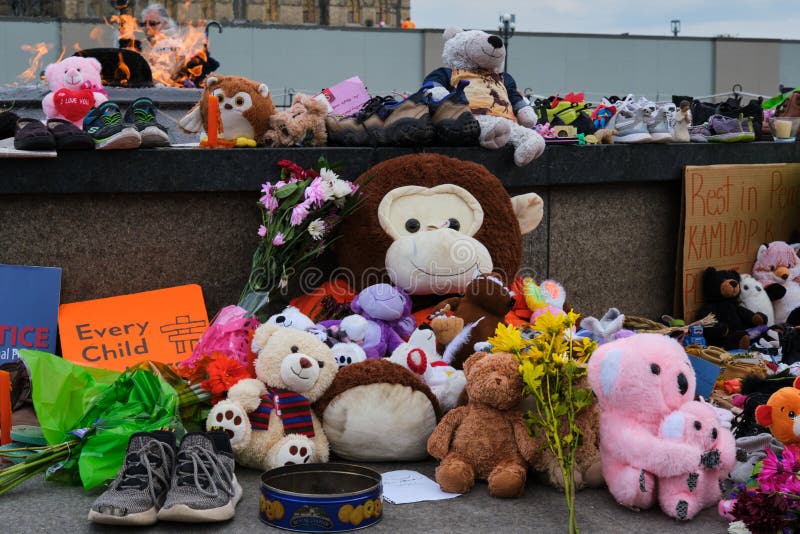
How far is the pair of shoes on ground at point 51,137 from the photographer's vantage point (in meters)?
4.31

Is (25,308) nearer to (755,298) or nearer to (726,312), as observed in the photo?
(726,312)

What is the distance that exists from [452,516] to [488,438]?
34cm

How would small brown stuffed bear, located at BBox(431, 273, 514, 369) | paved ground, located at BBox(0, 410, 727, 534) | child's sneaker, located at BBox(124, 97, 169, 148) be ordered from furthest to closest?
child's sneaker, located at BBox(124, 97, 169, 148), small brown stuffed bear, located at BBox(431, 273, 514, 369), paved ground, located at BBox(0, 410, 727, 534)

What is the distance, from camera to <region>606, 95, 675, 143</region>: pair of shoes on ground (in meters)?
5.81

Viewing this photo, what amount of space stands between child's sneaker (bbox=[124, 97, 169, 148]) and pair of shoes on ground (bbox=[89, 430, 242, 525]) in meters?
1.70

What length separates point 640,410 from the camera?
319cm

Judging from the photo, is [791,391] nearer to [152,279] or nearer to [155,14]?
[152,279]

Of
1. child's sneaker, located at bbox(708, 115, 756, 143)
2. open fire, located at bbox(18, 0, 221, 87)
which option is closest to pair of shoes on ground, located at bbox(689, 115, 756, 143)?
child's sneaker, located at bbox(708, 115, 756, 143)

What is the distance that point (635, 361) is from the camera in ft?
10.5

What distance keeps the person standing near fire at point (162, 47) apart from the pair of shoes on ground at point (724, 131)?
5402mm

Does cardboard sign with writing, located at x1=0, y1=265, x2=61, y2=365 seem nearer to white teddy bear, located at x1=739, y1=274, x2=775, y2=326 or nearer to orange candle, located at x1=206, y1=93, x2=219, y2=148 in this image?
orange candle, located at x1=206, y1=93, x2=219, y2=148

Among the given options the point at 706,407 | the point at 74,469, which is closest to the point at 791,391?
the point at 706,407

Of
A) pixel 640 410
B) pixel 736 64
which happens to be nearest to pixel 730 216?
pixel 640 410

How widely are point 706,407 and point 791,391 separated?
27cm
